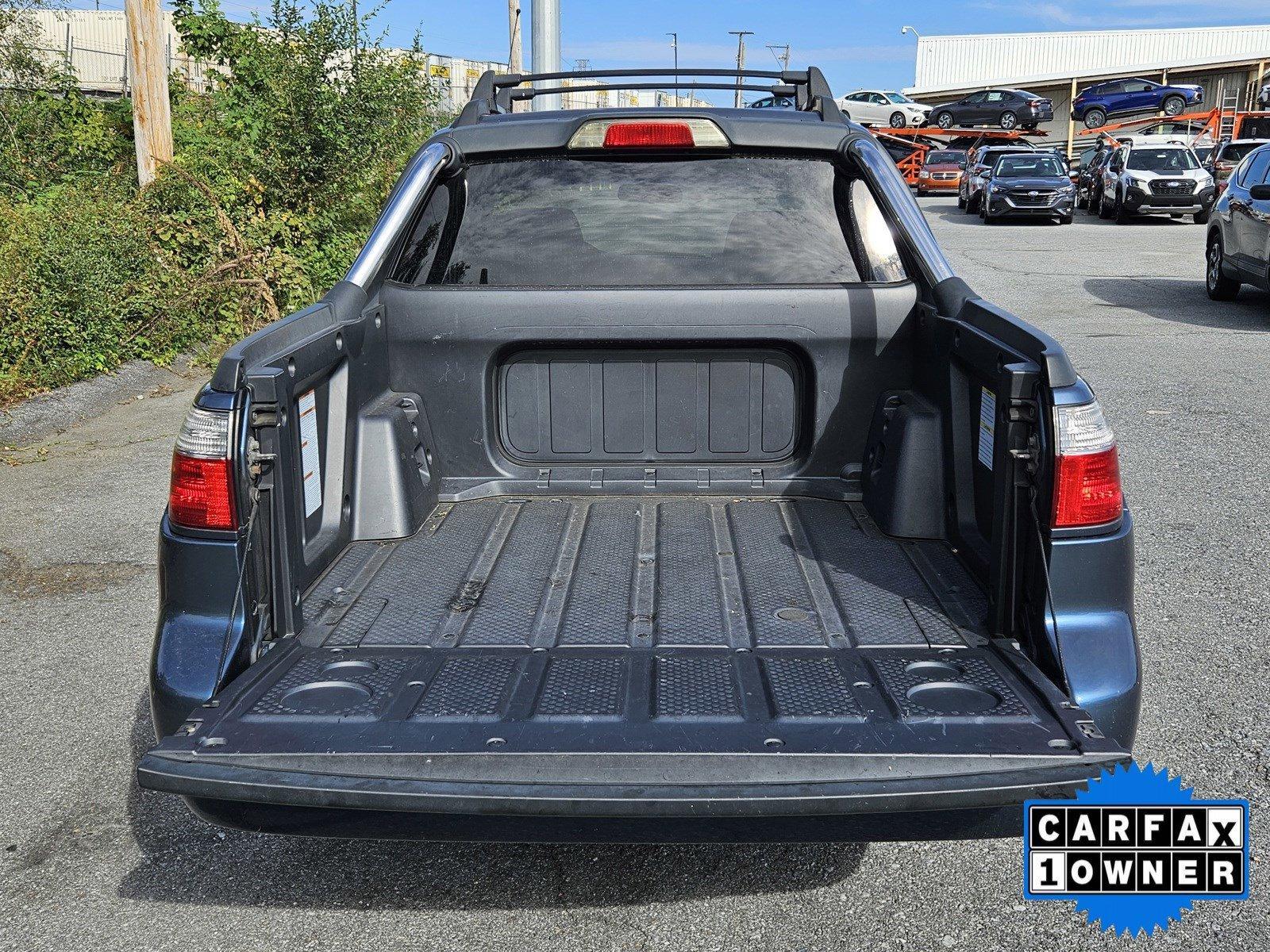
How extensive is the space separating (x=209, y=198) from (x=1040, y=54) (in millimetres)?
63223

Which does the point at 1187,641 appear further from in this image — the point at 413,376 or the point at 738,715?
the point at 413,376

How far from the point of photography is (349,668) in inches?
113

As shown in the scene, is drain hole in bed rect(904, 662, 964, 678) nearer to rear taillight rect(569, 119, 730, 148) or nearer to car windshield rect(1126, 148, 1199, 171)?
rear taillight rect(569, 119, 730, 148)

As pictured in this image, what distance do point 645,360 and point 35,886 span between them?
7.85 ft

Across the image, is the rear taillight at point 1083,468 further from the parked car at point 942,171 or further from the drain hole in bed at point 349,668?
the parked car at point 942,171

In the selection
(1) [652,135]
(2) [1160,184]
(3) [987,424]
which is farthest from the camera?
(2) [1160,184]

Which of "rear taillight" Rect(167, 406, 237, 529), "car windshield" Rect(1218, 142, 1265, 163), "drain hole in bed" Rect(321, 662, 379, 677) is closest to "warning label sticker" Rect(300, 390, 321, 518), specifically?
"rear taillight" Rect(167, 406, 237, 529)

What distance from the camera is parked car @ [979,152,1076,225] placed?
88.0 feet

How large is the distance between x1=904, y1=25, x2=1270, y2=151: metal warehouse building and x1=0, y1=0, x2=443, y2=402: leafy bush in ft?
173

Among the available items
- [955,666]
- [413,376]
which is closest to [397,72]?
[413,376]

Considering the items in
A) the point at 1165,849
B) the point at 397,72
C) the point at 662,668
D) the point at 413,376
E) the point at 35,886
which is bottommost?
the point at 35,886

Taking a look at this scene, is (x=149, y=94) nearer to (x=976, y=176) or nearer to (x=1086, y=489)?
(x=1086, y=489)

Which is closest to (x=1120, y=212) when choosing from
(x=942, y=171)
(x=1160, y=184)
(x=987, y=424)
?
(x=1160, y=184)

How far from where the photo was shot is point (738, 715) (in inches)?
102
